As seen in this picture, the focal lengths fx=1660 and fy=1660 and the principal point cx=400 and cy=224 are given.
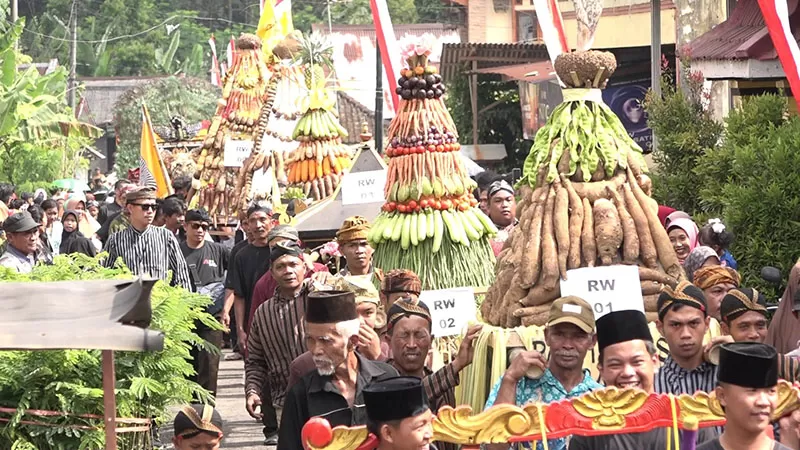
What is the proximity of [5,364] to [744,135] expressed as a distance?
7.70m

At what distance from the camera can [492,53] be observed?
3509 centimetres

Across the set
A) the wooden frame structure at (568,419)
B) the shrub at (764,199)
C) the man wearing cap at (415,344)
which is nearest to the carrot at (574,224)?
the man wearing cap at (415,344)

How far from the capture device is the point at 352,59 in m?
50.0

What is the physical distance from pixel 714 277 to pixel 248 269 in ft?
18.2

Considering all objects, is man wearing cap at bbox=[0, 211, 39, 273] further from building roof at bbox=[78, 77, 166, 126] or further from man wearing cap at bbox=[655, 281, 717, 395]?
building roof at bbox=[78, 77, 166, 126]

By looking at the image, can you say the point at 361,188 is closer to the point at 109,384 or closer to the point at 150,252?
the point at 150,252

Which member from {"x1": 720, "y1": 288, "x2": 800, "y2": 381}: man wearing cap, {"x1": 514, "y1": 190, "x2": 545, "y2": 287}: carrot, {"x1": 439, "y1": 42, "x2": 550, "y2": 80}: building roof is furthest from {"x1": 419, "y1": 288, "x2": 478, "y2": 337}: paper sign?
{"x1": 439, "y1": 42, "x2": 550, "y2": 80}: building roof

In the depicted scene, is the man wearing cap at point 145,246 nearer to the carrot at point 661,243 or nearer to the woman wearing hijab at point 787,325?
the woman wearing hijab at point 787,325

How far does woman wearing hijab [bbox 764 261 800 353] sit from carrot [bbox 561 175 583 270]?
4.92 feet

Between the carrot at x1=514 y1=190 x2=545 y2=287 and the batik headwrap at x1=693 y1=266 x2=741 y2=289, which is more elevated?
the carrot at x1=514 y1=190 x2=545 y2=287

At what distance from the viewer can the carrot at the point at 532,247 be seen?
325 inches

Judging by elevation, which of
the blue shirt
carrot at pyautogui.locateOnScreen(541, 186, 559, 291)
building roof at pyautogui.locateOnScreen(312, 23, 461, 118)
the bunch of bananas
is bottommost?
the blue shirt

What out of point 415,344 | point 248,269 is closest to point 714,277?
point 415,344

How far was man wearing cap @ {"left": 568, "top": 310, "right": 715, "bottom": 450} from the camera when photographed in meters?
5.80
